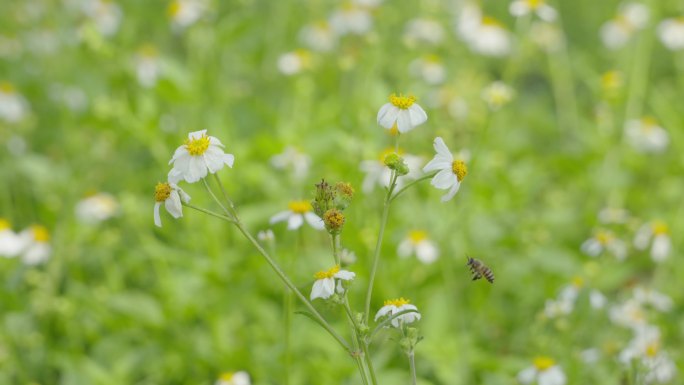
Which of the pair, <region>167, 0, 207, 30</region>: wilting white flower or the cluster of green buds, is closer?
the cluster of green buds

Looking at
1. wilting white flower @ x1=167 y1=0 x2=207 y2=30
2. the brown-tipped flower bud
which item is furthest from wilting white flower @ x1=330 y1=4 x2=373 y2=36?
the brown-tipped flower bud

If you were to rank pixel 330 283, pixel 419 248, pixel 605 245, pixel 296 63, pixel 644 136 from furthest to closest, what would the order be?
pixel 644 136 → pixel 296 63 → pixel 419 248 → pixel 605 245 → pixel 330 283

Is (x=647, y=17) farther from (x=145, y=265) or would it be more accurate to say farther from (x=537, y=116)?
(x=145, y=265)

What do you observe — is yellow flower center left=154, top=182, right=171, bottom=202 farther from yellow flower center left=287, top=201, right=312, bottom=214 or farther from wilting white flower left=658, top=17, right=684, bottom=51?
wilting white flower left=658, top=17, right=684, bottom=51

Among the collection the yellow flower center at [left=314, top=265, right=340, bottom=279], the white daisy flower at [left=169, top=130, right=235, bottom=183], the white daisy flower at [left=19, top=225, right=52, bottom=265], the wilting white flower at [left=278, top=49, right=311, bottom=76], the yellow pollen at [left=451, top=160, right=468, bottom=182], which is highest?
the wilting white flower at [left=278, top=49, right=311, bottom=76]

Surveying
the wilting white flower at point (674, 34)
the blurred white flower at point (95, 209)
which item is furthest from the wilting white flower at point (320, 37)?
the wilting white flower at point (674, 34)

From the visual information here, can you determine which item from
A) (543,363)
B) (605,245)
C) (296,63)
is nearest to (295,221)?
(543,363)

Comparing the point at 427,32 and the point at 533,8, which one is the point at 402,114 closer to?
the point at 533,8
